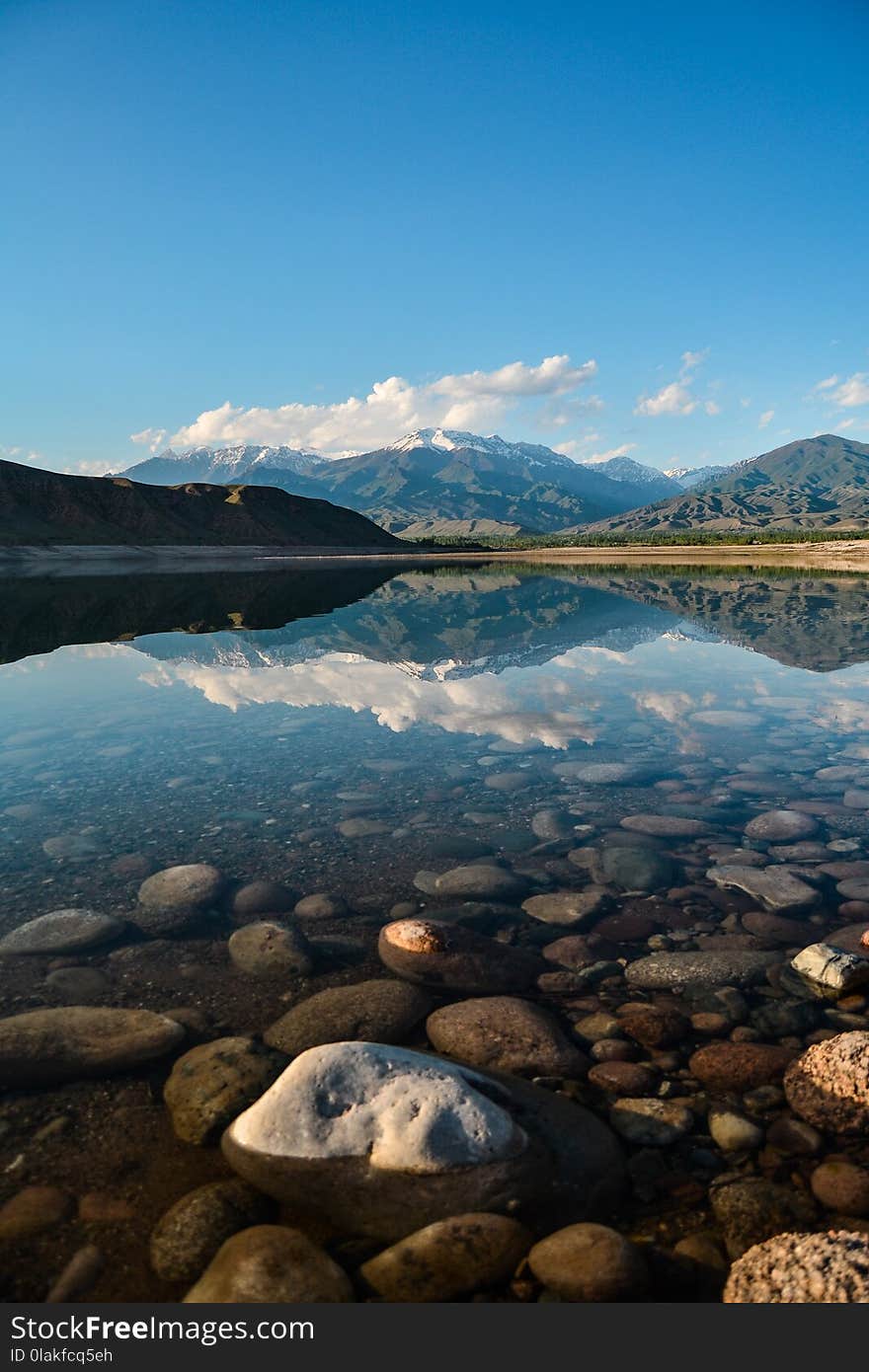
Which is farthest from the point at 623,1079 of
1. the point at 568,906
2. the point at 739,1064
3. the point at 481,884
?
the point at 481,884

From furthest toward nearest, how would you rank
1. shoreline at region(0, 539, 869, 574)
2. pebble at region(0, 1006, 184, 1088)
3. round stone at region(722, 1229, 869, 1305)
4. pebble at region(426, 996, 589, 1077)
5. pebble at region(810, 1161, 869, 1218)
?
shoreline at region(0, 539, 869, 574)
pebble at region(426, 996, 589, 1077)
pebble at region(0, 1006, 184, 1088)
pebble at region(810, 1161, 869, 1218)
round stone at region(722, 1229, 869, 1305)

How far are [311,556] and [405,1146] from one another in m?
151

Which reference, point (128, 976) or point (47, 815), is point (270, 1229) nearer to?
point (128, 976)

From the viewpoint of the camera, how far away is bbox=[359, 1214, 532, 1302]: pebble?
15.3 ft

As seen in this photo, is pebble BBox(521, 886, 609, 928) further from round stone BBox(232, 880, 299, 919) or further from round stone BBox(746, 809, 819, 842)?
round stone BBox(746, 809, 819, 842)

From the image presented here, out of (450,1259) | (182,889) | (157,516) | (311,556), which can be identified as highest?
(157,516)

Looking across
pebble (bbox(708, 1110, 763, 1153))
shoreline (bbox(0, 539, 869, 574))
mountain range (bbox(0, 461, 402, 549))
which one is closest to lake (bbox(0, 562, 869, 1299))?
pebble (bbox(708, 1110, 763, 1153))

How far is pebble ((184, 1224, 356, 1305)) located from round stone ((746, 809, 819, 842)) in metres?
10.00

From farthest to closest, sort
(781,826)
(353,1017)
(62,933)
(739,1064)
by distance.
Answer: (781,826) → (62,933) → (353,1017) → (739,1064)

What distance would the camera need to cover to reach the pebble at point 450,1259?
4.65m

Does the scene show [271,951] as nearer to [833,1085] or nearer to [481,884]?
[481,884]

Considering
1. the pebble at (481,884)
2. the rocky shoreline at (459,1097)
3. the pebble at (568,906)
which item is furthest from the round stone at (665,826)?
the pebble at (481,884)

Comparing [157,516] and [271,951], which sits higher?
[157,516]

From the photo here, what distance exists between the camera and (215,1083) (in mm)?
6484
